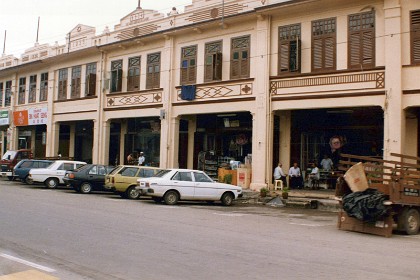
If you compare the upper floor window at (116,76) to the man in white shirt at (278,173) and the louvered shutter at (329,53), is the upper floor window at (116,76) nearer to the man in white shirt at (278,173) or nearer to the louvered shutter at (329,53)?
the man in white shirt at (278,173)

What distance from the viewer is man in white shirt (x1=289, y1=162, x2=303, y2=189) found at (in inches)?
877

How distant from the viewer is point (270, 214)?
16.4 meters

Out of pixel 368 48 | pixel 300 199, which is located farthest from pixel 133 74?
pixel 368 48

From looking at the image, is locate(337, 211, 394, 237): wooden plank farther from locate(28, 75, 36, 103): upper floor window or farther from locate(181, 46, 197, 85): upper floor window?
locate(28, 75, 36, 103): upper floor window

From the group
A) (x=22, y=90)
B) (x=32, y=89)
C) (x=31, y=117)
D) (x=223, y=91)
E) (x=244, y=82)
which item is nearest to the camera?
(x=244, y=82)

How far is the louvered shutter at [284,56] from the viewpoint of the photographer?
840 inches

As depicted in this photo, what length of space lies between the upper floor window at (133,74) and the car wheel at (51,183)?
25.9 feet

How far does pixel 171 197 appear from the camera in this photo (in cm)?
1831

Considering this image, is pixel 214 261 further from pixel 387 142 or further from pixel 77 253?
pixel 387 142

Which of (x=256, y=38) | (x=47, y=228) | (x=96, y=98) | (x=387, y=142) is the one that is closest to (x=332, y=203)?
(x=387, y=142)

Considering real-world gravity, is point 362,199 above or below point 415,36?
below

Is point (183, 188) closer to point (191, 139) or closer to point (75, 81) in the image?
point (191, 139)

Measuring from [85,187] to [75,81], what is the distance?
13255 millimetres

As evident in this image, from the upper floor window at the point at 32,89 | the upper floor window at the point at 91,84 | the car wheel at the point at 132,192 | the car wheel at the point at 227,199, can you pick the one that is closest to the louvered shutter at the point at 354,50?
the car wheel at the point at 227,199
